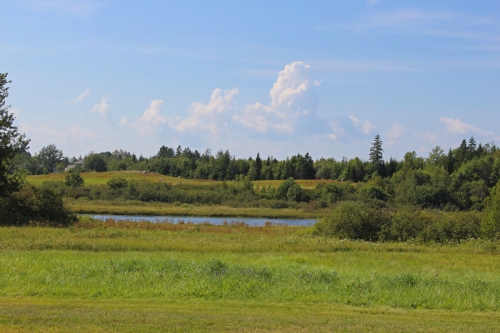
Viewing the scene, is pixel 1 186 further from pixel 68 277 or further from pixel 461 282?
pixel 461 282

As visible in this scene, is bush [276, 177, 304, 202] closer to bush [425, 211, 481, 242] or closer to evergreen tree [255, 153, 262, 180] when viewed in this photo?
evergreen tree [255, 153, 262, 180]

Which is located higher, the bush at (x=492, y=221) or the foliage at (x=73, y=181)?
the foliage at (x=73, y=181)

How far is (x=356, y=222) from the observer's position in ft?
113

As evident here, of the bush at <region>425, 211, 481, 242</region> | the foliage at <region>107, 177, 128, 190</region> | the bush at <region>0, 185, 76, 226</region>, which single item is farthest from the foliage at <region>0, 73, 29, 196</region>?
the foliage at <region>107, 177, 128, 190</region>

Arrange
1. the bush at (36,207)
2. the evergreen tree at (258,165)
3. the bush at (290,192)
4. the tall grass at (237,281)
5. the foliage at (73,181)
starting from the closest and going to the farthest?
the tall grass at (237,281), the bush at (36,207), the foliage at (73,181), the bush at (290,192), the evergreen tree at (258,165)

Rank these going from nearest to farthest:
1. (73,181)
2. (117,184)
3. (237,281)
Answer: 1. (237,281)
2. (117,184)
3. (73,181)

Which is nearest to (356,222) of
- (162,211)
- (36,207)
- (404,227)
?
(404,227)

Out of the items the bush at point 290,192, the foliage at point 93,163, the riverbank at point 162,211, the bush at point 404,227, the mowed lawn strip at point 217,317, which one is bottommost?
the riverbank at point 162,211

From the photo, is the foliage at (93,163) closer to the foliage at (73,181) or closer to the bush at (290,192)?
the foliage at (73,181)

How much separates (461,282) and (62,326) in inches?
469

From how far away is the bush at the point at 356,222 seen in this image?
34.6 m

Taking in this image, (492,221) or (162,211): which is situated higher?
(492,221)

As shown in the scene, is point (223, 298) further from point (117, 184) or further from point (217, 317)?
point (117, 184)

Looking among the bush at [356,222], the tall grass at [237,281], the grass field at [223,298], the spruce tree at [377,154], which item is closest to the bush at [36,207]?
the tall grass at [237,281]
